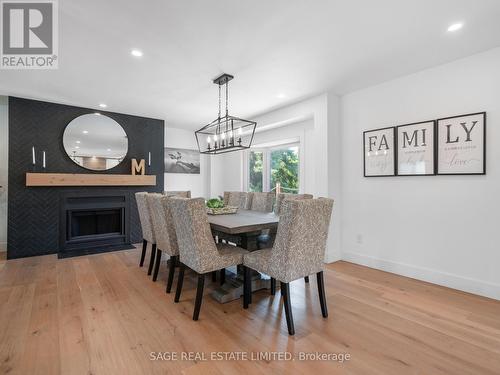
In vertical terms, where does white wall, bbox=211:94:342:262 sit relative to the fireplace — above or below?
above

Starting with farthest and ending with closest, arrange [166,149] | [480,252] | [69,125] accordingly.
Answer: [166,149] → [69,125] → [480,252]

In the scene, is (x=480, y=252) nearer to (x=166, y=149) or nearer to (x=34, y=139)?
(x=166, y=149)

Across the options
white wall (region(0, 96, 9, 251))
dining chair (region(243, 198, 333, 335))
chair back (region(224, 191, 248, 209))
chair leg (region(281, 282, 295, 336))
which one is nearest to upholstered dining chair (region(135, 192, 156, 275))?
chair back (region(224, 191, 248, 209))

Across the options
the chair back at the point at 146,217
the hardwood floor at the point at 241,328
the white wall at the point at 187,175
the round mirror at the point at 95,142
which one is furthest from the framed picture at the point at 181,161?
the hardwood floor at the point at 241,328

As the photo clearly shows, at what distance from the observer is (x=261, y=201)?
3.61m

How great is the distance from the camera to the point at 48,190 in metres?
4.00

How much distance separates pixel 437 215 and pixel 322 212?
1714 mm

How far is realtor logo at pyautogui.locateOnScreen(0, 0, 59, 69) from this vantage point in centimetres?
193

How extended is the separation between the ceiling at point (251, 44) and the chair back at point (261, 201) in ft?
4.79

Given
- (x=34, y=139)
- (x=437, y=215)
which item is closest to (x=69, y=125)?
(x=34, y=139)

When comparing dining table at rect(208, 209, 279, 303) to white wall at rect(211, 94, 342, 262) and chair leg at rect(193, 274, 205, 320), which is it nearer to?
chair leg at rect(193, 274, 205, 320)

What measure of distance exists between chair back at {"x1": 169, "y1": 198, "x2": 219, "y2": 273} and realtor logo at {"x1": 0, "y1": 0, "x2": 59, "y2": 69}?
5.76ft

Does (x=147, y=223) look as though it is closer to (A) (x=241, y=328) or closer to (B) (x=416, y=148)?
(A) (x=241, y=328)

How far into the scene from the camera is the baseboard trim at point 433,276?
246 cm
